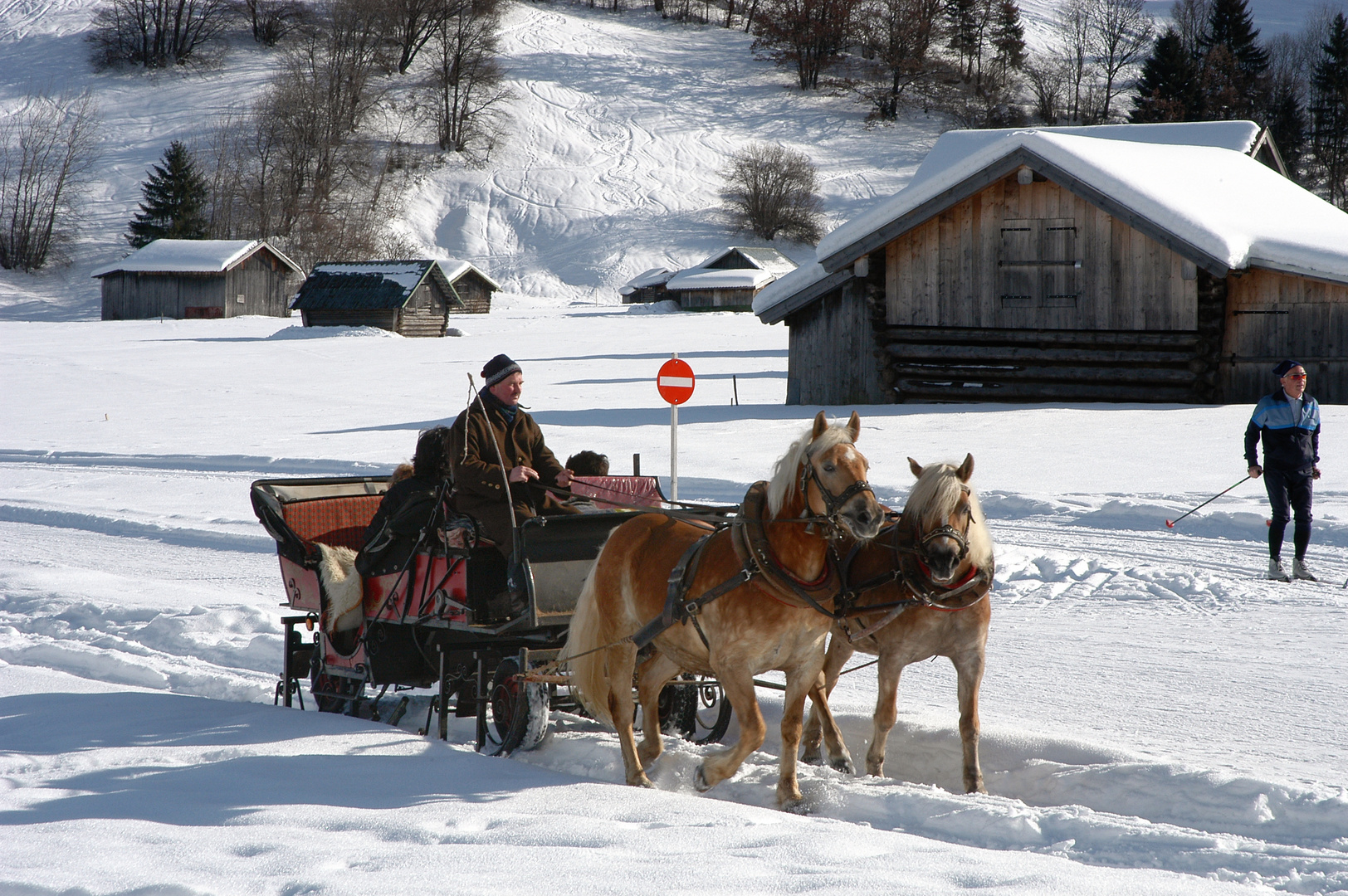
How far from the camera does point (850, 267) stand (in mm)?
20609

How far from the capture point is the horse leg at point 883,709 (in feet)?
17.6

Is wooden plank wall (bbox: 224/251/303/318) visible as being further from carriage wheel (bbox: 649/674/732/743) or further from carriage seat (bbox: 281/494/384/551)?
carriage wheel (bbox: 649/674/732/743)

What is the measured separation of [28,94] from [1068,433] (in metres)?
99.3

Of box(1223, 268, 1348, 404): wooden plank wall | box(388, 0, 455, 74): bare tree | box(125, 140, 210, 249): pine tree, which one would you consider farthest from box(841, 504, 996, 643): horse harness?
box(388, 0, 455, 74): bare tree

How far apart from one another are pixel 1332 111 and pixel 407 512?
80.4 m

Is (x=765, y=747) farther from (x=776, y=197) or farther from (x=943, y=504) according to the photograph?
(x=776, y=197)

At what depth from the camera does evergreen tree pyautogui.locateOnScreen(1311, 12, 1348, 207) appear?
6875 centimetres

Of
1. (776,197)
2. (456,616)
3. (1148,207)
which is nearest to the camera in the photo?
(456,616)

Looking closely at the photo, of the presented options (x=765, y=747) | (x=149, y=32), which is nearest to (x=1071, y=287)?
(x=765, y=747)

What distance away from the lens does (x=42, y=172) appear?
78.3 m

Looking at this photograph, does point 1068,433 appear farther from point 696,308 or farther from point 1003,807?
point 696,308

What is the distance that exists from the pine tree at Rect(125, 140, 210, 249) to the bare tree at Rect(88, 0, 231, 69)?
36115 millimetres

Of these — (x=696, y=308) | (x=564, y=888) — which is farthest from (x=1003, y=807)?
(x=696, y=308)

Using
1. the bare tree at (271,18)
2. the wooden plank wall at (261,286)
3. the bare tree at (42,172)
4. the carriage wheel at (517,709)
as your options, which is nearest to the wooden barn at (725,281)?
the wooden plank wall at (261,286)
